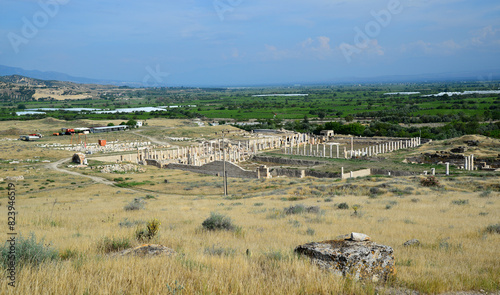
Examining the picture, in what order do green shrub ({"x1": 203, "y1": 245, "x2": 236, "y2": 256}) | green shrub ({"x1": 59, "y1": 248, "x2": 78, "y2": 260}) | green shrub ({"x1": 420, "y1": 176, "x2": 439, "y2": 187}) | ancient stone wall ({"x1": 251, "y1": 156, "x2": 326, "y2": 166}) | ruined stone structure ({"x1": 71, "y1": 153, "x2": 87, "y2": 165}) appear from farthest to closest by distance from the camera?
1. ancient stone wall ({"x1": 251, "y1": 156, "x2": 326, "y2": 166})
2. ruined stone structure ({"x1": 71, "y1": 153, "x2": 87, "y2": 165})
3. green shrub ({"x1": 420, "y1": 176, "x2": 439, "y2": 187})
4. green shrub ({"x1": 203, "y1": 245, "x2": 236, "y2": 256})
5. green shrub ({"x1": 59, "y1": 248, "x2": 78, "y2": 260})

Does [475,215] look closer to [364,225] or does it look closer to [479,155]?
[364,225]

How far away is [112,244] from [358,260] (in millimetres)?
4137

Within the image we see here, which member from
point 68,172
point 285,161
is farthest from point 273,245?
point 285,161

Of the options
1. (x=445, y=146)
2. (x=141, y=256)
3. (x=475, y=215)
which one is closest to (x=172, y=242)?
(x=141, y=256)

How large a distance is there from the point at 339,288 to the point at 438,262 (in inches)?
108

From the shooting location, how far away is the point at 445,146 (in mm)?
48625

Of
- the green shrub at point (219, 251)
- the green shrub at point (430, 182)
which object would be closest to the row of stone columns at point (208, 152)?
the green shrub at point (430, 182)

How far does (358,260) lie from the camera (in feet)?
17.3

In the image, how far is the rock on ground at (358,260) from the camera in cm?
518

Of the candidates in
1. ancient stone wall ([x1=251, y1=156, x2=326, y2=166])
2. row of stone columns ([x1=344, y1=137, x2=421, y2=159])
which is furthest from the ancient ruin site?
row of stone columns ([x1=344, y1=137, x2=421, y2=159])

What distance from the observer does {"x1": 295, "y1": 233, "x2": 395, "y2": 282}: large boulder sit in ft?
17.0

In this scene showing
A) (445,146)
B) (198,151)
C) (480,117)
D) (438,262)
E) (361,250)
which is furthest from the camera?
(480,117)

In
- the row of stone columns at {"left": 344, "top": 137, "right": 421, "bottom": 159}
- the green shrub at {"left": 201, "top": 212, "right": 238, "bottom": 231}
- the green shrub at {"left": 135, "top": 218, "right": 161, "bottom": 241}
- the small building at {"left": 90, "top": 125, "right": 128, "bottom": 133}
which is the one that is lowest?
the row of stone columns at {"left": 344, "top": 137, "right": 421, "bottom": 159}

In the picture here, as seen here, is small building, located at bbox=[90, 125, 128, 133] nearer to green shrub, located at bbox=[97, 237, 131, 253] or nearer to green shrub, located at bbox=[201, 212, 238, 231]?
green shrub, located at bbox=[201, 212, 238, 231]
